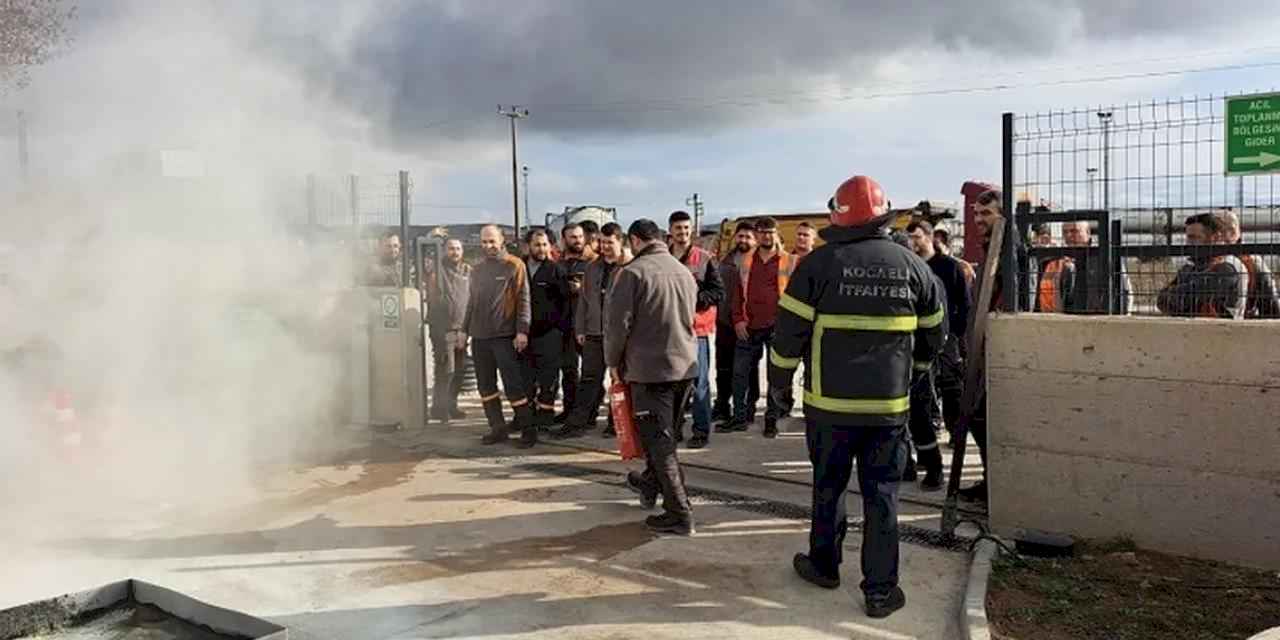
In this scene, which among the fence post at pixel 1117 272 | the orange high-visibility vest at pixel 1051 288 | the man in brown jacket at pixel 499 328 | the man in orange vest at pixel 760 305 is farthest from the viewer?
the man in orange vest at pixel 760 305

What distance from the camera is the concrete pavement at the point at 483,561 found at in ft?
13.5

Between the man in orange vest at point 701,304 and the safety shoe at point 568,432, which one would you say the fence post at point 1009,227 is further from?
the safety shoe at point 568,432

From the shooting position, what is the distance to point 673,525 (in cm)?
535

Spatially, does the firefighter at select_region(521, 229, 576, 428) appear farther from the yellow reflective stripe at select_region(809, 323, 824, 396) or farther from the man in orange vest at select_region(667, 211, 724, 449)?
the yellow reflective stripe at select_region(809, 323, 824, 396)

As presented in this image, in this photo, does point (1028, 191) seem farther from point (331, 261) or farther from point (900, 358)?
point (331, 261)

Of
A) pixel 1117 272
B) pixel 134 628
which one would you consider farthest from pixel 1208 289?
pixel 134 628

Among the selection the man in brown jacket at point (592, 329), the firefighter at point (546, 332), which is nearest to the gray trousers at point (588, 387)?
the man in brown jacket at point (592, 329)

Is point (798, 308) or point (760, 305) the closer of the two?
point (798, 308)

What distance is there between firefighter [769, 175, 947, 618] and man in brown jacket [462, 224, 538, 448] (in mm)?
3871

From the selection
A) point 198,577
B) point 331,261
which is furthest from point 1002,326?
point 331,261

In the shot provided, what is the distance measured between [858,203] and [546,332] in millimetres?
4679

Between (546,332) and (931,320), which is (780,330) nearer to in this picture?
(931,320)

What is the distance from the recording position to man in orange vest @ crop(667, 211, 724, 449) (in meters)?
7.57

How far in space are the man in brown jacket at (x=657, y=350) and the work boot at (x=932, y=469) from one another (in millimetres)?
1782
